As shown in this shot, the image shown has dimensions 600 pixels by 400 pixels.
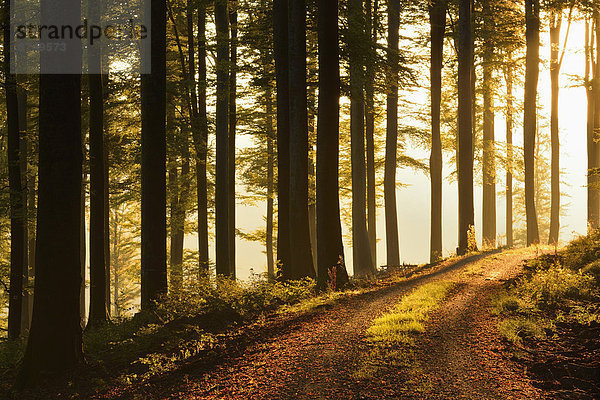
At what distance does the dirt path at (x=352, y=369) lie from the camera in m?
5.82

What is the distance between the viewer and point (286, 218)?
15.3m

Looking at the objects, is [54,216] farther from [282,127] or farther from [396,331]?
[282,127]

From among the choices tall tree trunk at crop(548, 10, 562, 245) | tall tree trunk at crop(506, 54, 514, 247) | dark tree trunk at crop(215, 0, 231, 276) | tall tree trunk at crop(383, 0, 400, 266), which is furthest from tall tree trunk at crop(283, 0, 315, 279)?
tall tree trunk at crop(548, 10, 562, 245)

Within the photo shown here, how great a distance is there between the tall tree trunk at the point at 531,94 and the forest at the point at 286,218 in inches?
4.3

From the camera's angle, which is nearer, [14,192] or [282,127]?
[14,192]

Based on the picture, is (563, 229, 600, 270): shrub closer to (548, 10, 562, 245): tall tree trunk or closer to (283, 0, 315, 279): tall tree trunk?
(283, 0, 315, 279): tall tree trunk

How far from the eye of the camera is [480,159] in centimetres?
2819

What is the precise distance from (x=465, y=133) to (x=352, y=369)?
16.4m

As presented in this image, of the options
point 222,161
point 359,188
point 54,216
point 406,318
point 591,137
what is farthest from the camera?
point 591,137

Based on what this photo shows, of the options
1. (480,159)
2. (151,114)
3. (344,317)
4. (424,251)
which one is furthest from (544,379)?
(424,251)

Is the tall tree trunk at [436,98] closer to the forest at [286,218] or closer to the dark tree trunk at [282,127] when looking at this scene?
the forest at [286,218]

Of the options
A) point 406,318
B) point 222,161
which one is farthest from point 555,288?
point 222,161

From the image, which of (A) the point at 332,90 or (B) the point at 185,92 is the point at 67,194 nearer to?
(A) the point at 332,90

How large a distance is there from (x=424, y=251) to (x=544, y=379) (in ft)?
570
